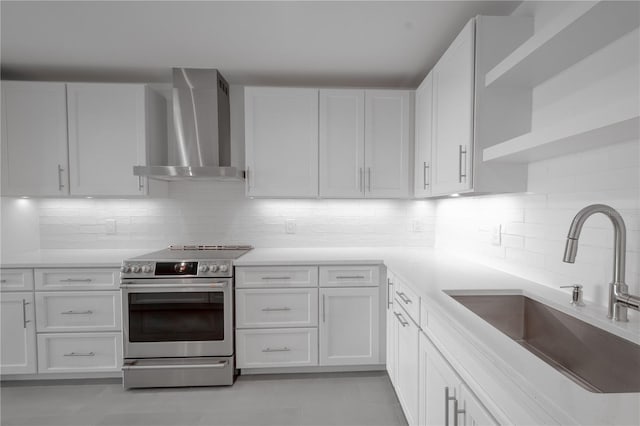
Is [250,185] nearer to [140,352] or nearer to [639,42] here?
[140,352]

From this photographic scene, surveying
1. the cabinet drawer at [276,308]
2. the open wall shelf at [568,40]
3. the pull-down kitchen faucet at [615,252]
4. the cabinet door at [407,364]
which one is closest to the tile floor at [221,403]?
the cabinet door at [407,364]

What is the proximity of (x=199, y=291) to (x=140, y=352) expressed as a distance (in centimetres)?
63

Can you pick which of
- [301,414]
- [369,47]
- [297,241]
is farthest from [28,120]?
[301,414]

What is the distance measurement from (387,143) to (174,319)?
86.0 inches

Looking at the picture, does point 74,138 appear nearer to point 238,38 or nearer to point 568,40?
point 238,38

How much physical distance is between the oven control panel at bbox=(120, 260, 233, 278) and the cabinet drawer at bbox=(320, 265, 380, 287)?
77 cm

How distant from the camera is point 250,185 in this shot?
2.67 m

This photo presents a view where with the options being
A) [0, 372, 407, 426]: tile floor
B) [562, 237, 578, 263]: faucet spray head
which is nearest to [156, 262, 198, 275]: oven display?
[0, 372, 407, 426]: tile floor

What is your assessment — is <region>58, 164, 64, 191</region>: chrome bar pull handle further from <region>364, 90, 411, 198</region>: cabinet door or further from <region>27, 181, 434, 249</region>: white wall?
<region>364, 90, 411, 198</region>: cabinet door

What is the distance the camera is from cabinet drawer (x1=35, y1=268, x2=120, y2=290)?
2350 millimetres

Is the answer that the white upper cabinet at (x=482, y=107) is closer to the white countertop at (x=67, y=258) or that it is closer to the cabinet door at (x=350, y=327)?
the cabinet door at (x=350, y=327)

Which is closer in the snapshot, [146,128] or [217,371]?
[217,371]

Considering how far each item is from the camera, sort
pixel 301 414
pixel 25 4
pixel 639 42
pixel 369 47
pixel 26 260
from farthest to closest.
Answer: pixel 26 260 → pixel 369 47 → pixel 301 414 → pixel 25 4 → pixel 639 42

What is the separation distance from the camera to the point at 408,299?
1790mm
